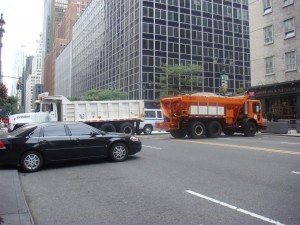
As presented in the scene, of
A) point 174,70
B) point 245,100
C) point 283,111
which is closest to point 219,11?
point 174,70

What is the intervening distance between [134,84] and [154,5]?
1438cm

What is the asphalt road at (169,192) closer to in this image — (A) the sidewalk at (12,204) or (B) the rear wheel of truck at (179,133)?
(A) the sidewalk at (12,204)

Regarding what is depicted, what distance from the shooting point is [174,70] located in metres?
49.4

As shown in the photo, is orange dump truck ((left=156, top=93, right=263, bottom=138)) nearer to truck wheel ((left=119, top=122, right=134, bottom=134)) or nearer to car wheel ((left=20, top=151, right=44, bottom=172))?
truck wheel ((left=119, top=122, right=134, bottom=134))

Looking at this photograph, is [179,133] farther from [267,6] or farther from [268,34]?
[267,6]

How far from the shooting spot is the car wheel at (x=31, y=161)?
9408 millimetres

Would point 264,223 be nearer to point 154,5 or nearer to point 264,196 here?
point 264,196

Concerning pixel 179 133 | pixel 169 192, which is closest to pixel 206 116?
pixel 179 133

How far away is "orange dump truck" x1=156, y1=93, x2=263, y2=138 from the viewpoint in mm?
20438

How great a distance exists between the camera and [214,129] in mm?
21375

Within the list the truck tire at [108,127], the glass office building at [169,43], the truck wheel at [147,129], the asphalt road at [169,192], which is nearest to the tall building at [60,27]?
the glass office building at [169,43]

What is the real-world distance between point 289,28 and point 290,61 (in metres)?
3.19

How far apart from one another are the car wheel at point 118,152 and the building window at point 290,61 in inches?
963

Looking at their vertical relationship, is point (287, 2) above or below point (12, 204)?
above
